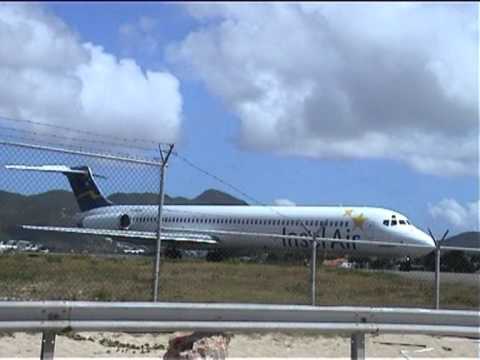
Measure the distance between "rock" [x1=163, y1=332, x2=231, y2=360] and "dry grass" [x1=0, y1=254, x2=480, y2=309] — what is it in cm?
449

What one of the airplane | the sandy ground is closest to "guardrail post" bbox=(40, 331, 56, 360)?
the sandy ground

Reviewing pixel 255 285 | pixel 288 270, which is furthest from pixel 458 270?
pixel 255 285

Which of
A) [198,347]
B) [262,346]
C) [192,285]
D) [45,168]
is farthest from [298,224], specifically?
[198,347]

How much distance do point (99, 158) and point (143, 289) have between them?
13.1ft

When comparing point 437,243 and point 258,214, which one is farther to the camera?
point 258,214

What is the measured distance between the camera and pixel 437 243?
12.3 metres

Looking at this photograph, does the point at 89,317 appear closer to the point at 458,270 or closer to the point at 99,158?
the point at 99,158

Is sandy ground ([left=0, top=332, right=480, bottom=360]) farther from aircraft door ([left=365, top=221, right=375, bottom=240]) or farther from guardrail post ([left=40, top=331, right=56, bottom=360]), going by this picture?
aircraft door ([left=365, top=221, right=375, bottom=240])

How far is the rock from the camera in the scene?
6.81 meters

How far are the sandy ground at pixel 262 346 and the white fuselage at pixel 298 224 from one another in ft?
54.6

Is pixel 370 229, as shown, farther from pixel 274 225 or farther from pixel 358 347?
pixel 358 347

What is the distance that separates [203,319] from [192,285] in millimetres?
7737

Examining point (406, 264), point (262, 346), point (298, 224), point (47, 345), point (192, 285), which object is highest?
point (298, 224)

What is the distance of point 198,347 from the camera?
6855 mm
